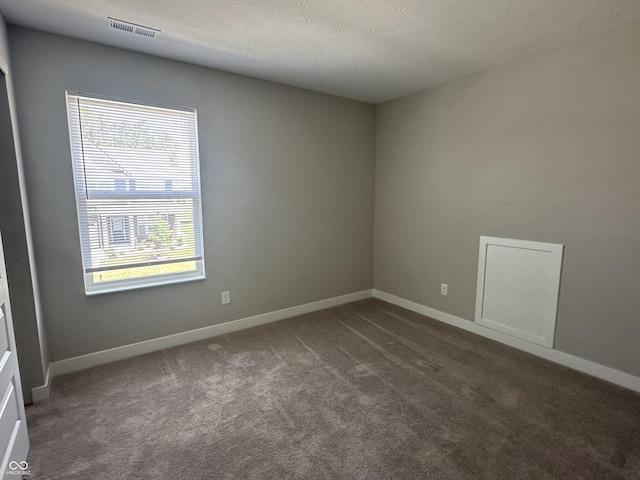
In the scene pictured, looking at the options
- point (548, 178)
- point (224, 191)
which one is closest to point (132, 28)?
point (224, 191)

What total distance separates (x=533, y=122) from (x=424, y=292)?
2.02 metres

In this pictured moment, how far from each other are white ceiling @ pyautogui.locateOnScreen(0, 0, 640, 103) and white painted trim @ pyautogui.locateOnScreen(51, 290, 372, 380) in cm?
248

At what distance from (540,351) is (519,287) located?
0.57 meters

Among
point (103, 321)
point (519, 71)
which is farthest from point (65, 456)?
point (519, 71)

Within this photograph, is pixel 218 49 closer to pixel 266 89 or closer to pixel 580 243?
pixel 266 89

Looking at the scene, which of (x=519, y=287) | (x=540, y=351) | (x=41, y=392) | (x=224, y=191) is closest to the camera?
(x=41, y=392)

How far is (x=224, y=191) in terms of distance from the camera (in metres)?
3.08

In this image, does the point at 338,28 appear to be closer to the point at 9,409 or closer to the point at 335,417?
the point at 335,417

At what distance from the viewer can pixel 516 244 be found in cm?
284

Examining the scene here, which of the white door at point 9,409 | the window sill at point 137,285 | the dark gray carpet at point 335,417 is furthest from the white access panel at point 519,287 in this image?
the white door at point 9,409

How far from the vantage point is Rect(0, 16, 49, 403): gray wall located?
195cm

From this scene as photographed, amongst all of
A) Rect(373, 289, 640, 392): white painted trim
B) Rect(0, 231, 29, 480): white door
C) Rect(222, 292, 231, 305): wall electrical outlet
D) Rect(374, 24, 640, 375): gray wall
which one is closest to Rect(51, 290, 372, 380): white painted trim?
Rect(222, 292, 231, 305): wall electrical outlet

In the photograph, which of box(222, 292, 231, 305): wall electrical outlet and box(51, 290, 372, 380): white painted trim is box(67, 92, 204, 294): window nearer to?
box(222, 292, 231, 305): wall electrical outlet

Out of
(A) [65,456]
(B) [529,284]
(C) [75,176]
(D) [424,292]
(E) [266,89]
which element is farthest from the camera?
(D) [424,292]
